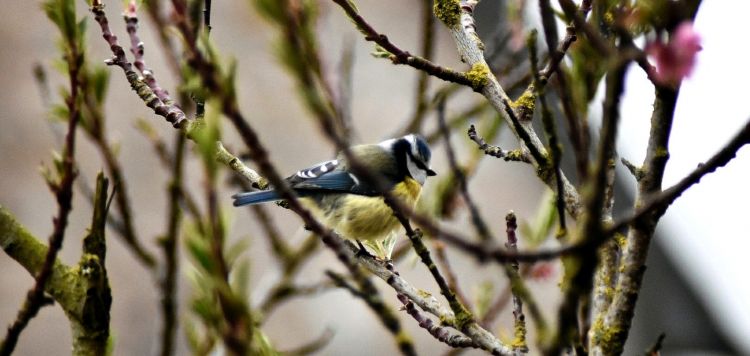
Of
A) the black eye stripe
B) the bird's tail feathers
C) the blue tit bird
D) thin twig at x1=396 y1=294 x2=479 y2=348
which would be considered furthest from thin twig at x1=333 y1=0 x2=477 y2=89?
the black eye stripe

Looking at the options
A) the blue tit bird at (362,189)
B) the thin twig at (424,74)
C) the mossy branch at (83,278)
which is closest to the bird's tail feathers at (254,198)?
the blue tit bird at (362,189)

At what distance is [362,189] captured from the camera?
7.45 ft

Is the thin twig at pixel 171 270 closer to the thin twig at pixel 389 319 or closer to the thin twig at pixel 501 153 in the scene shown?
the thin twig at pixel 389 319

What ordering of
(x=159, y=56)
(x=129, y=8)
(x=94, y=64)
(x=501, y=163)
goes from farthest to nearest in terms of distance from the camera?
(x=501, y=163) < (x=159, y=56) < (x=129, y=8) < (x=94, y=64)

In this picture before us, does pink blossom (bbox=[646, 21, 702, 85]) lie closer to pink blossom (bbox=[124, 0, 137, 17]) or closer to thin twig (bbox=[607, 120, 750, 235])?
thin twig (bbox=[607, 120, 750, 235])

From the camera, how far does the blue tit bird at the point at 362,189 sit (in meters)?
1.94

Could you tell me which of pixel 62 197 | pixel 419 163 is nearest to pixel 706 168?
pixel 62 197

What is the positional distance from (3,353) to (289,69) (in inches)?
17.4

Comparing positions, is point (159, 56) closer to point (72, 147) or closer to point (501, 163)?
point (501, 163)

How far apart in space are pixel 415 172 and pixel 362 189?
27cm

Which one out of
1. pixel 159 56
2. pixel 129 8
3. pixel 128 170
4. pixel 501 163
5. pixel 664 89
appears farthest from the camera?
pixel 501 163

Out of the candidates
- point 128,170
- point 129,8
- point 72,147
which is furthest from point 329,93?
point 128,170

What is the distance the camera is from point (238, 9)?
269 centimetres

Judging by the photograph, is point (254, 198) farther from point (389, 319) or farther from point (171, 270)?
point (389, 319)
